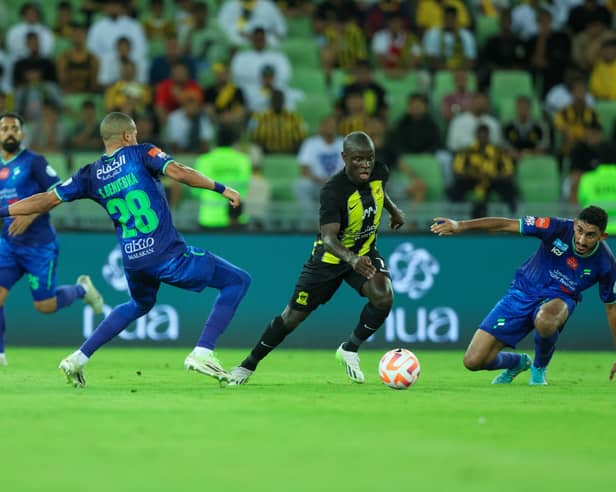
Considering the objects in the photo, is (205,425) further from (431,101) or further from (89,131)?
(431,101)

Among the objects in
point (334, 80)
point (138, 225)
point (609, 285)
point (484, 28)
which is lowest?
point (609, 285)

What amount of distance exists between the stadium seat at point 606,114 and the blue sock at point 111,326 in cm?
1187

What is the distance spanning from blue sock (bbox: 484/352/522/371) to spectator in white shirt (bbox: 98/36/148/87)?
404 inches

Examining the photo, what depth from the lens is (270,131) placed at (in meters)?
19.1

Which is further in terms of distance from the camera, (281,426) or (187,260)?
(187,260)

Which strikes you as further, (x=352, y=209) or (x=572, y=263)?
(x=572, y=263)

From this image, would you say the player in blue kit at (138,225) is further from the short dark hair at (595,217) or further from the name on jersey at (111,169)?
the short dark hair at (595,217)

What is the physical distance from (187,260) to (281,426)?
2.85 metres

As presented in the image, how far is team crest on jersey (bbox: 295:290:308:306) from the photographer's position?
36.6ft

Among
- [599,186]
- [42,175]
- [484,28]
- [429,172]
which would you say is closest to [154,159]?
[42,175]

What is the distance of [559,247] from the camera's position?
11188 mm

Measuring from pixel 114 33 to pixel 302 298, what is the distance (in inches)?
409

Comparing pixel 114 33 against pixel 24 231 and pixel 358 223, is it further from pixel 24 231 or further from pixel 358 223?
pixel 358 223

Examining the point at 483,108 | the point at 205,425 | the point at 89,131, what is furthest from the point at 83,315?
the point at 205,425
